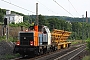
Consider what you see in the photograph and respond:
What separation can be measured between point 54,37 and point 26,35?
31.2 ft

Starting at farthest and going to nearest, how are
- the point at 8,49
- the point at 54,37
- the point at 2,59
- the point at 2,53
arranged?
1. the point at 54,37
2. the point at 8,49
3. the point at 2,53
4. the point at 2,59

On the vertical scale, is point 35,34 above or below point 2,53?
above

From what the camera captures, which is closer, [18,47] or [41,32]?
[18,47]

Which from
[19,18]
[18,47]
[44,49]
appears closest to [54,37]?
[44,49]

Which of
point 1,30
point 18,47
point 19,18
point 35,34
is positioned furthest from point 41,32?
point 19,18

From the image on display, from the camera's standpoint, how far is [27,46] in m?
24.8

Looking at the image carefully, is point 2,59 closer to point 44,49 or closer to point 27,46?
point 27,46

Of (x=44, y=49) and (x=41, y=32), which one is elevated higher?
(x=41, y=32)

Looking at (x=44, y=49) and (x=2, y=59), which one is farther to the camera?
(x=44, y=49)

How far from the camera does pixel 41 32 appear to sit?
27266 mm

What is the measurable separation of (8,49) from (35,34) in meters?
4.43

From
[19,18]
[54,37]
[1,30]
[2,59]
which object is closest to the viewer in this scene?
[2,59]

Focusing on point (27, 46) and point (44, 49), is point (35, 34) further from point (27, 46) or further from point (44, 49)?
point (44, 49)

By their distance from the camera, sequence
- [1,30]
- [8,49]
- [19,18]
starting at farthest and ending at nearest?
1. [19,18]
2. [1,30]
3. [8,49]
